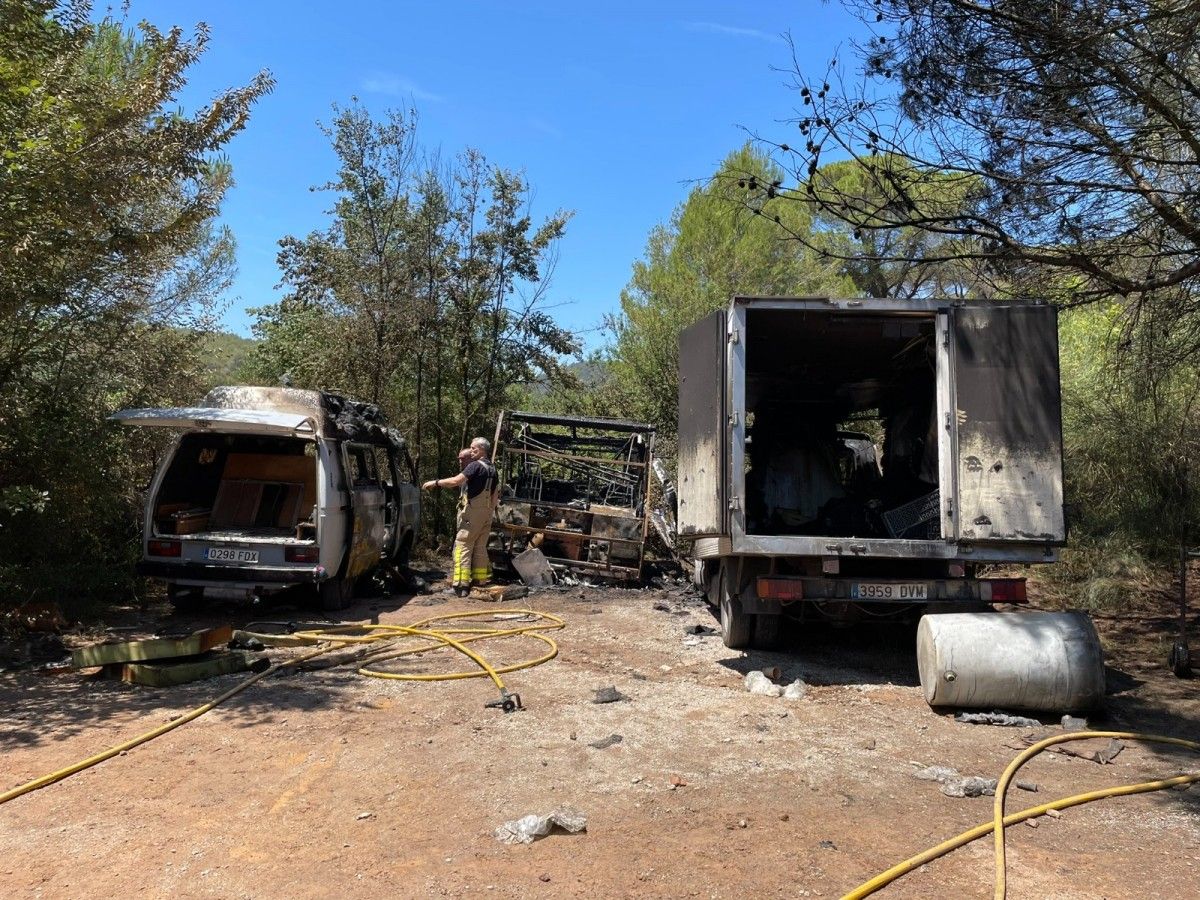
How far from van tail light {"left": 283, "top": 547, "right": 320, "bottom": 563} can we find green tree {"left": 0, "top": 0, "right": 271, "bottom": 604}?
6.24 ft

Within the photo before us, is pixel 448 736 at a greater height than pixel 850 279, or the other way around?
pixel 850 279

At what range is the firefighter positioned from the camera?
959 centimetres

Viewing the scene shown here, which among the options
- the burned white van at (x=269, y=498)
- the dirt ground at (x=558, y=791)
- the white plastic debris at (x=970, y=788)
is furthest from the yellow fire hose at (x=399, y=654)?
the white plastic debris at (x=970, y=788)

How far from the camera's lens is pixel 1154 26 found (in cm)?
523

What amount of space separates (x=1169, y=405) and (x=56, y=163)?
11.9 m

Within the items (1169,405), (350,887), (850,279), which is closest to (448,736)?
(350,887)

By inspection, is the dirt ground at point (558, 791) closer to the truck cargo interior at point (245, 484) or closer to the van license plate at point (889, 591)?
the van license plate at point (889, 591)

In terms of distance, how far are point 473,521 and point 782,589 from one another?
173 inches

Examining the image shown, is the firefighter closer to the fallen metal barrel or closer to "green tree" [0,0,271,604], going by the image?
"green tree" [0,0,271,604]

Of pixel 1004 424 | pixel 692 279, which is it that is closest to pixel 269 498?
pixel 1004 424

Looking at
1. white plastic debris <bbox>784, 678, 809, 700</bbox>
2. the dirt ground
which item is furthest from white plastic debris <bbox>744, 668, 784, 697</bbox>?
the dirt ground

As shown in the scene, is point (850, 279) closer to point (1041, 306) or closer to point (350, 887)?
point (1041, 306)

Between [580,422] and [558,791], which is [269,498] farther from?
[558,791]

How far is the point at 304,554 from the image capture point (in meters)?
7.44
